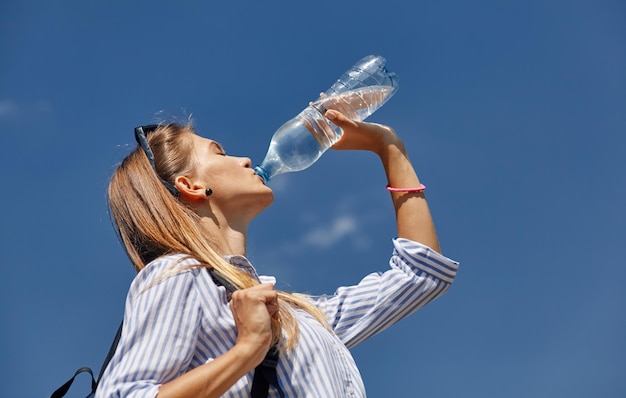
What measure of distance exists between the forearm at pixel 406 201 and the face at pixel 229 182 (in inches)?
26.8

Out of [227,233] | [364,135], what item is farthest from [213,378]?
[364,135]

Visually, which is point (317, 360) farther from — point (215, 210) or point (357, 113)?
point (357, 113)

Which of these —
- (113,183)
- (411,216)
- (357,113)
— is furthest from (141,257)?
(357,113)

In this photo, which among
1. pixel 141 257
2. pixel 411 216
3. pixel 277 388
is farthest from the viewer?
pixel 411 216

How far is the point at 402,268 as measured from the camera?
3627mm

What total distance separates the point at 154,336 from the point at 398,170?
1.80 metres

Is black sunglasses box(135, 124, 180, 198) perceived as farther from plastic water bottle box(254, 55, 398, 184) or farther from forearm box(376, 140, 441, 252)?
forearm box(376, 140, 441, 252)

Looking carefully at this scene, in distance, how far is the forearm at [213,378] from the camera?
8.05 ft

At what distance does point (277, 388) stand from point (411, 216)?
4.48ft

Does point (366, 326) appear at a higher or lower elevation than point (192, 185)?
lower

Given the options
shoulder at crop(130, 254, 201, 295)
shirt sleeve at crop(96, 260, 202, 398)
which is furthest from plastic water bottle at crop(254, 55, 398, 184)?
shirt sleeve at crop(96, 260, 202, 398)

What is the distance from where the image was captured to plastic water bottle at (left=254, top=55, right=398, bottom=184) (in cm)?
488

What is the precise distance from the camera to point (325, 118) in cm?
468

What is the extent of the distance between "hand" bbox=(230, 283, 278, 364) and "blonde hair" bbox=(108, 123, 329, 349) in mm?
184
